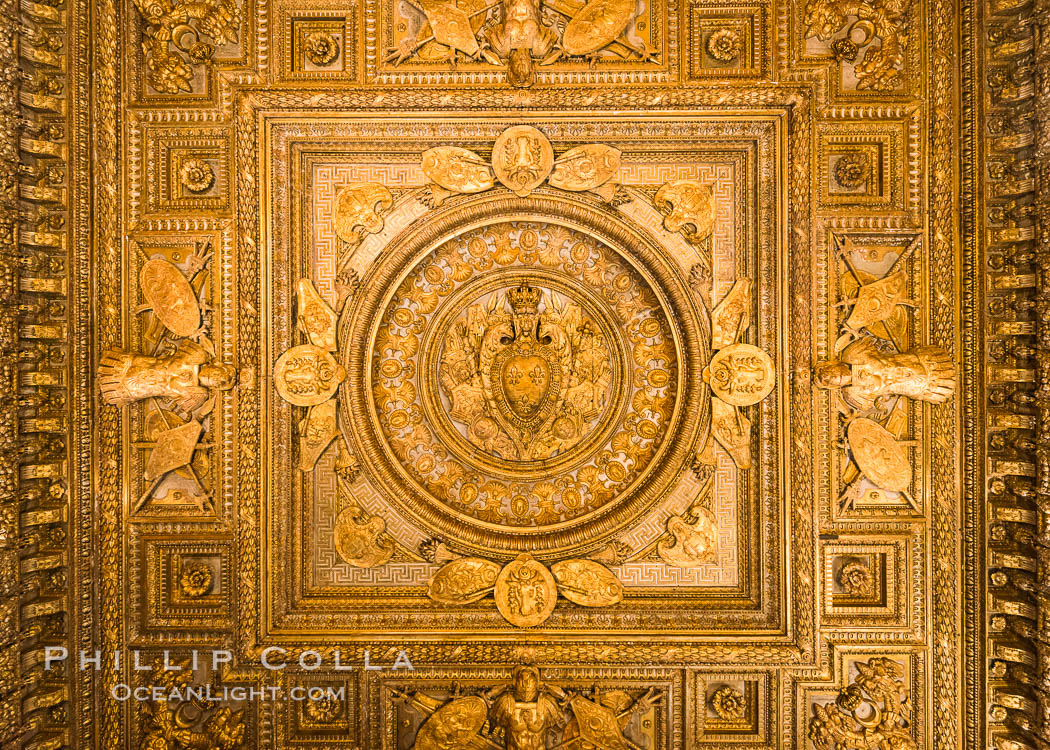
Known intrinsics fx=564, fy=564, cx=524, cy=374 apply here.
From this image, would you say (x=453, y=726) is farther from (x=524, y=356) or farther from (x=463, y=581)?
(x=524, y=356)

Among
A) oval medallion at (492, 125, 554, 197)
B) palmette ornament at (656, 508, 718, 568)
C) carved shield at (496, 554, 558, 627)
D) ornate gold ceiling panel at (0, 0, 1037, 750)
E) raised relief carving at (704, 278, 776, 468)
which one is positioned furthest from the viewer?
palmette ornament at (656, 508, 718, 568)

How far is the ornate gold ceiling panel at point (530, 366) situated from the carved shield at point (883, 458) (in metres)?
0.04

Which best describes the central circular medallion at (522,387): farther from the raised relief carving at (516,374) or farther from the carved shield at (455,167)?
the carved shield at (455,167)

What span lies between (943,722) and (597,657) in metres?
4.09

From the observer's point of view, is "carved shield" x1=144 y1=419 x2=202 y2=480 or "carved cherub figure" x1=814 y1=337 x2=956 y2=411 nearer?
"carved cherub figure" x1=814 y1=337 x2=956 y2=411

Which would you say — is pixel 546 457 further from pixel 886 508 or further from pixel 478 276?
pixel 886 508

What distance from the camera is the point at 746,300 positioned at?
261 inches

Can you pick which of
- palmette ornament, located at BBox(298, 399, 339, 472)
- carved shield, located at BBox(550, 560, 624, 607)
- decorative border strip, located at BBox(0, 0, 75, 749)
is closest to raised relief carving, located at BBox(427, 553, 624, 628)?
carved shield, located at BBox(550, 560, 624, 607)

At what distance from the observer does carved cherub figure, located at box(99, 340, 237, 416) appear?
20.1 feet

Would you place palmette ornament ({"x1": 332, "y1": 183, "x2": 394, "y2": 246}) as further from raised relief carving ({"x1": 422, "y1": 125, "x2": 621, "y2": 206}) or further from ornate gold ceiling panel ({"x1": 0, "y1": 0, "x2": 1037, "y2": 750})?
raised relief carving ({"x1": 422, "y1": 125, "x2": 621, "y2": 206})

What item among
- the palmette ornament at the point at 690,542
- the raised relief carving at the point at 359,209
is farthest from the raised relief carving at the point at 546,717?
the raised relief carving at the point at 359,209

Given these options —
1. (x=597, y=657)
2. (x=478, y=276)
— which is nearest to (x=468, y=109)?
(x=478, y=276)

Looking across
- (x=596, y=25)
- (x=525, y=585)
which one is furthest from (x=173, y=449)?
(x=596, y=25)

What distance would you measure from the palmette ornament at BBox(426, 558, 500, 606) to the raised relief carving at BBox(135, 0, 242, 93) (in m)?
6.42
